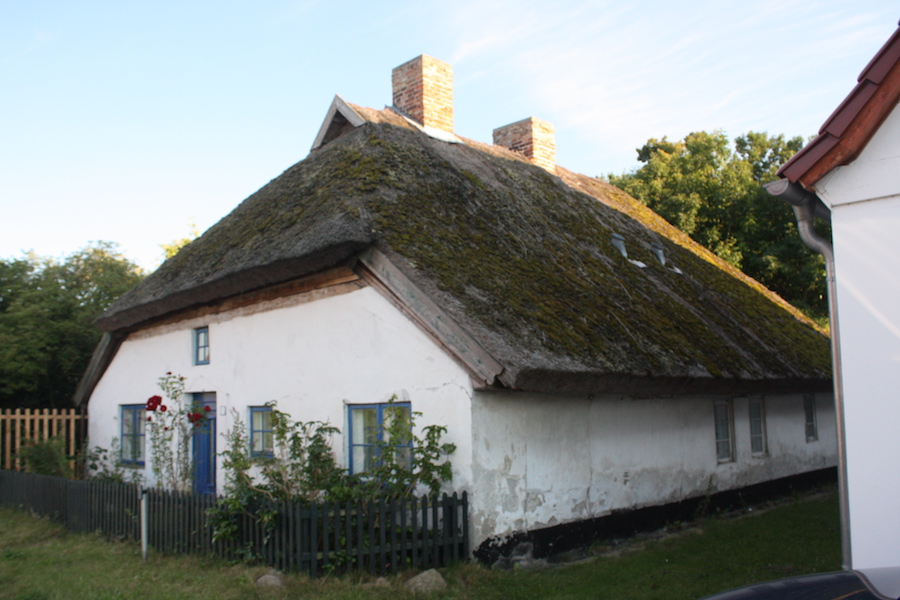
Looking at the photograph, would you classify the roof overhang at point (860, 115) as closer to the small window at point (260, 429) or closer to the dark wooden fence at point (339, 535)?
the dark wooden fence at point (339, 535)

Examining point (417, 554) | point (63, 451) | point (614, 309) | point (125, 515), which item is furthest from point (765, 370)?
point (63, 451)

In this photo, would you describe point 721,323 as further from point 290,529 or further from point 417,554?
point 290,529

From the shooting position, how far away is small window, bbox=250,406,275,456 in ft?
32.3

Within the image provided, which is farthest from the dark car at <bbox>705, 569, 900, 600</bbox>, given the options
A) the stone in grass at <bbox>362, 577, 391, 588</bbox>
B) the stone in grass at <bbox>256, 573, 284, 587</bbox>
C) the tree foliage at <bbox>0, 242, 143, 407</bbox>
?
the tree foliage at <bbox>0, 242, 143, 407</bbox>

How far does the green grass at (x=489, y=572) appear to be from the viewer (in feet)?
21.1

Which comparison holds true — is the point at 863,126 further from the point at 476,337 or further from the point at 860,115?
the point at 476,337

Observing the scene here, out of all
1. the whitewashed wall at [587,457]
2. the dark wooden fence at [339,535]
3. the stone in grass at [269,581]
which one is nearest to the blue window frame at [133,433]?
the dark wooden fence at [339,535]

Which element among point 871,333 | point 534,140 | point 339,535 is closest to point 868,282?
point 871,333

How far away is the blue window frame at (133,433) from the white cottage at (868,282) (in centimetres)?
1098

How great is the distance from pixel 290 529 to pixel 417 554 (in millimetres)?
1212

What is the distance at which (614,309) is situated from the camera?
934cm

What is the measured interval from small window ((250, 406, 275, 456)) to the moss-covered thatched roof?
1.66m

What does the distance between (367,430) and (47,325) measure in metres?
10.7

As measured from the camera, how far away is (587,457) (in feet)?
27.6
